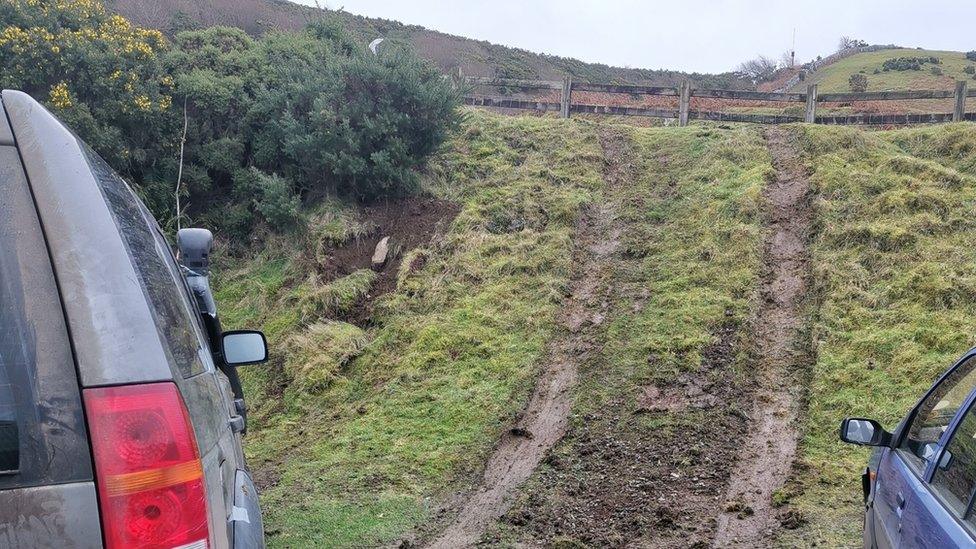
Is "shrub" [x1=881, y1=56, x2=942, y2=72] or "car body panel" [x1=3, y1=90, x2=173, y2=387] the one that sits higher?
"shrub" [x1=881, y1=56, x2=942, y2=72]

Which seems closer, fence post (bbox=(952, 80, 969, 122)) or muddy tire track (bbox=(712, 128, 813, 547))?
muddy tire track (bbox=(712, 128, 813, 547))

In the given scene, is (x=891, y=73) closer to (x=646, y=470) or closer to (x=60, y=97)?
(x=646, y=470)

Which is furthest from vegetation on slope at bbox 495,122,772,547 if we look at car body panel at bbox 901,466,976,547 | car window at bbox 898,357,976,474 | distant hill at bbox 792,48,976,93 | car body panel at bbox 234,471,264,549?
distant hill at bbox 792,48,976,93

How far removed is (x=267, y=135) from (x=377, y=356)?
209 inches

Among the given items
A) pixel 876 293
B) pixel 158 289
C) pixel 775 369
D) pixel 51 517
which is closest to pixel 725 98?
pixel 876 293

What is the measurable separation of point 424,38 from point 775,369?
30.7 m

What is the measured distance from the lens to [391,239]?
1059 centimetres

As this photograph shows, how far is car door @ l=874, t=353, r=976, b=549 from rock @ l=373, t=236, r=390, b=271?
7.60 m

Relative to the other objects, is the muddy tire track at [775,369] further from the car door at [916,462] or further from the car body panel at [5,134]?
the car body panel at [5,134]

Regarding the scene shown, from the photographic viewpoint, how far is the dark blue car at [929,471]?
7.92 ft

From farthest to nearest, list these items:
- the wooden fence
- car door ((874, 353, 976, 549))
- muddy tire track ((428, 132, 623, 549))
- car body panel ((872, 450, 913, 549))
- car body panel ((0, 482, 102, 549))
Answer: the wooden fence
muddy tire track ((428, 132, 623, 549))
car body panel ((872, 450, 913, 549))
car door ((874, 353, 976, 549))
car body panel ((0, 482, 102, 549))

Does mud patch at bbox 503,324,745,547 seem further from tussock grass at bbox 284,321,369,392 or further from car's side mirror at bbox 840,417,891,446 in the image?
tussock grass at bbox 284,321,369,392

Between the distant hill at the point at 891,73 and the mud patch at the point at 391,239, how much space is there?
2282cm

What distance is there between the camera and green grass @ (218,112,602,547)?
5840 millimetres
